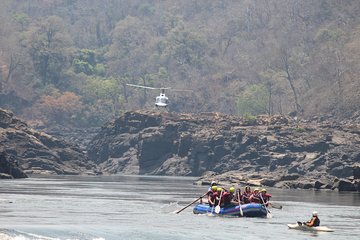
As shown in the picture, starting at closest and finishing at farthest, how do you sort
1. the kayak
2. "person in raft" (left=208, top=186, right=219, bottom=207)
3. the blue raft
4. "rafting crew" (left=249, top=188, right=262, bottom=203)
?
the kayak < the blue raft < "person in raft" (left=208, top=186, right=219, bottom=207) < "rafting crew" (left=249, top=188, right=262, bottom=203)

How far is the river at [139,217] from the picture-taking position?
6844 centimetres

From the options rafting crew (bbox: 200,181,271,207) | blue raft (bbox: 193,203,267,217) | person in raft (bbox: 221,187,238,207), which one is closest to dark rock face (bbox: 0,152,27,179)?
rafting crew (bbox: 200,181,271,207)

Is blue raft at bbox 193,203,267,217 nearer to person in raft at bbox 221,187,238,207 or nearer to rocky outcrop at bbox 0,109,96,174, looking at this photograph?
person in raft at bbox 221,187,238,207

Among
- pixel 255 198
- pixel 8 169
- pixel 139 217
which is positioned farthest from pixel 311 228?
pixel 8 169

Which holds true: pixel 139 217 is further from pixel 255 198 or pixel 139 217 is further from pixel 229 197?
pixel 255 198

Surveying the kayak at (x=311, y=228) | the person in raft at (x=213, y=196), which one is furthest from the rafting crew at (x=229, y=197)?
the kayak at (x=311, y=228)

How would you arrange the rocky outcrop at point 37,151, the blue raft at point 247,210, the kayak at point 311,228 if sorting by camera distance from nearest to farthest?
the kayak at point 311,228 → the blue raft at point 247,210 → the rocky outcrop at point 37,151

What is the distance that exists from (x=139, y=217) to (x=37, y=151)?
10090 cm

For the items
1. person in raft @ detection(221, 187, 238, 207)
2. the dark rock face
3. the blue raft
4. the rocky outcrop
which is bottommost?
the blue raft

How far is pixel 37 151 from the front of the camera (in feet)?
592

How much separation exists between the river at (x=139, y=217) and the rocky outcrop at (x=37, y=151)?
59.9 m

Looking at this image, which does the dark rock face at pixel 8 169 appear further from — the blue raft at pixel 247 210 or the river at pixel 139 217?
the blue raft at pixel 247 210

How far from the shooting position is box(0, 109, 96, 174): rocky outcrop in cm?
17738

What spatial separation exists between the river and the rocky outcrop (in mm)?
59931
